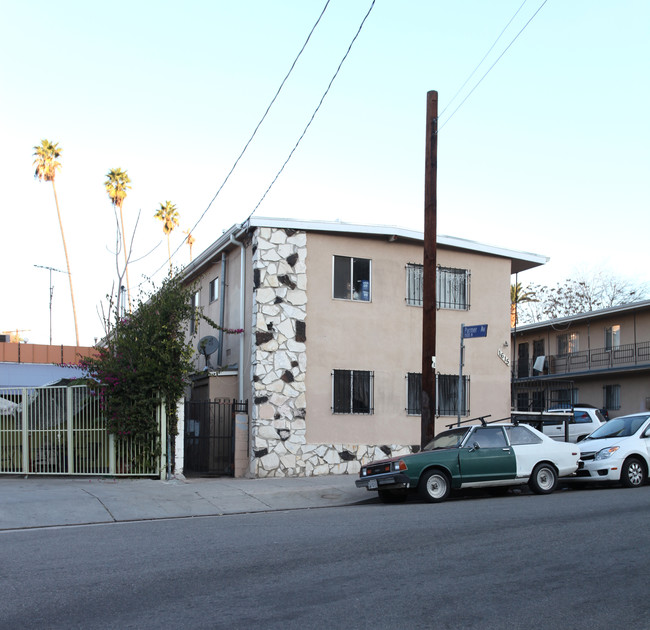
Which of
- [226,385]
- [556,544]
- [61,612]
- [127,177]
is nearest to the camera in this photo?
[61,612]

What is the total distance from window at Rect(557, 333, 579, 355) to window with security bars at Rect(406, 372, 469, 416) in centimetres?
2039

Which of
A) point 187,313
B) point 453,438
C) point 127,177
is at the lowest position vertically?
point 453,438

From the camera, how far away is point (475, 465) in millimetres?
13867

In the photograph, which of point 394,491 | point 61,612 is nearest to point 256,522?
point 394,491

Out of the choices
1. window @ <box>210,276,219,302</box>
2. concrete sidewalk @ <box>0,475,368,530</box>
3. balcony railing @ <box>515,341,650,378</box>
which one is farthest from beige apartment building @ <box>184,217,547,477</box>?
balcony railing @ <box>515,341,650,378</box>

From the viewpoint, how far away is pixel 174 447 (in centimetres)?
1698

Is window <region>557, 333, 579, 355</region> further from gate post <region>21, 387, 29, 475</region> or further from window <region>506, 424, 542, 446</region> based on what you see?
gate post <region>21, 387, 29, 475</region>

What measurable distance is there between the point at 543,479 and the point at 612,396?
2378cm

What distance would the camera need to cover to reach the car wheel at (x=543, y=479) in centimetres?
1439

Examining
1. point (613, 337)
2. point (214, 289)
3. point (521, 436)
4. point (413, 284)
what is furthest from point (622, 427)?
point (613, 337)

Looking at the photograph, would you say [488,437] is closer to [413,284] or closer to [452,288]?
[413,284]

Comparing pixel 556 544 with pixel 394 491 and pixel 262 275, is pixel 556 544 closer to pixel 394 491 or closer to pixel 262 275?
pixel 394 491

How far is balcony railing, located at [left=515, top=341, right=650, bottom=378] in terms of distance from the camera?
3469cm

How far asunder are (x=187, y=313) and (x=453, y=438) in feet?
21.9
